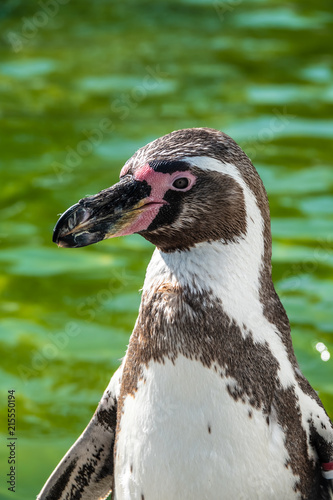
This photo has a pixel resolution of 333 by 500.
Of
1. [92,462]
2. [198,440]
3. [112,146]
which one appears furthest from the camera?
[112,146]

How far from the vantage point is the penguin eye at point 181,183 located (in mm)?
2896

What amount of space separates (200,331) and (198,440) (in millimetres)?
323

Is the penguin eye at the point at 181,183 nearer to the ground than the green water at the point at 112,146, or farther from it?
nearer to the ground

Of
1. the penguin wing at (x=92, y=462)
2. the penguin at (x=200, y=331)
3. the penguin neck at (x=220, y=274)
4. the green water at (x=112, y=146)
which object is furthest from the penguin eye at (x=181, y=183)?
the green water at (x=112, y=146)

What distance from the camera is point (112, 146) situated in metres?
7.49

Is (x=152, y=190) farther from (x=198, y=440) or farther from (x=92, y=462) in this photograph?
(x=92, y=462)

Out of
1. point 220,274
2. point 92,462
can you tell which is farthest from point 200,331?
point 92,462

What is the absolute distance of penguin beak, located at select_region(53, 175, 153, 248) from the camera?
9.38 feet

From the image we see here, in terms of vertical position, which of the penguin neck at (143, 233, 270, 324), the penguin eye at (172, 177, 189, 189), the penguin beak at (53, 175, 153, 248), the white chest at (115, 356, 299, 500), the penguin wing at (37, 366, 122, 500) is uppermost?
the penguin eye at (172, 177, 189, 189)

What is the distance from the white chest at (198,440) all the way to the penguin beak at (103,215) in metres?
0.43

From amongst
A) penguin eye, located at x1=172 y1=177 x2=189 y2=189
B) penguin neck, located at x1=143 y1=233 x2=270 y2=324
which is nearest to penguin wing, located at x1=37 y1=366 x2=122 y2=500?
penguin neck, located at x1=143 y1=233 x2=270 y2=324

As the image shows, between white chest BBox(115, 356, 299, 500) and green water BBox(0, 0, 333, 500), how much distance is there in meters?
1.29

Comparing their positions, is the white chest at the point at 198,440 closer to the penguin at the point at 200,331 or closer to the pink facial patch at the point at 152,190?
the penguin at the point at 200,331

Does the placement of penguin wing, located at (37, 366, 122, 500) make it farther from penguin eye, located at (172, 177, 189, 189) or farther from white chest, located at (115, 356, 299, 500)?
penguin eye, located at (172, 177, 189, 189)
